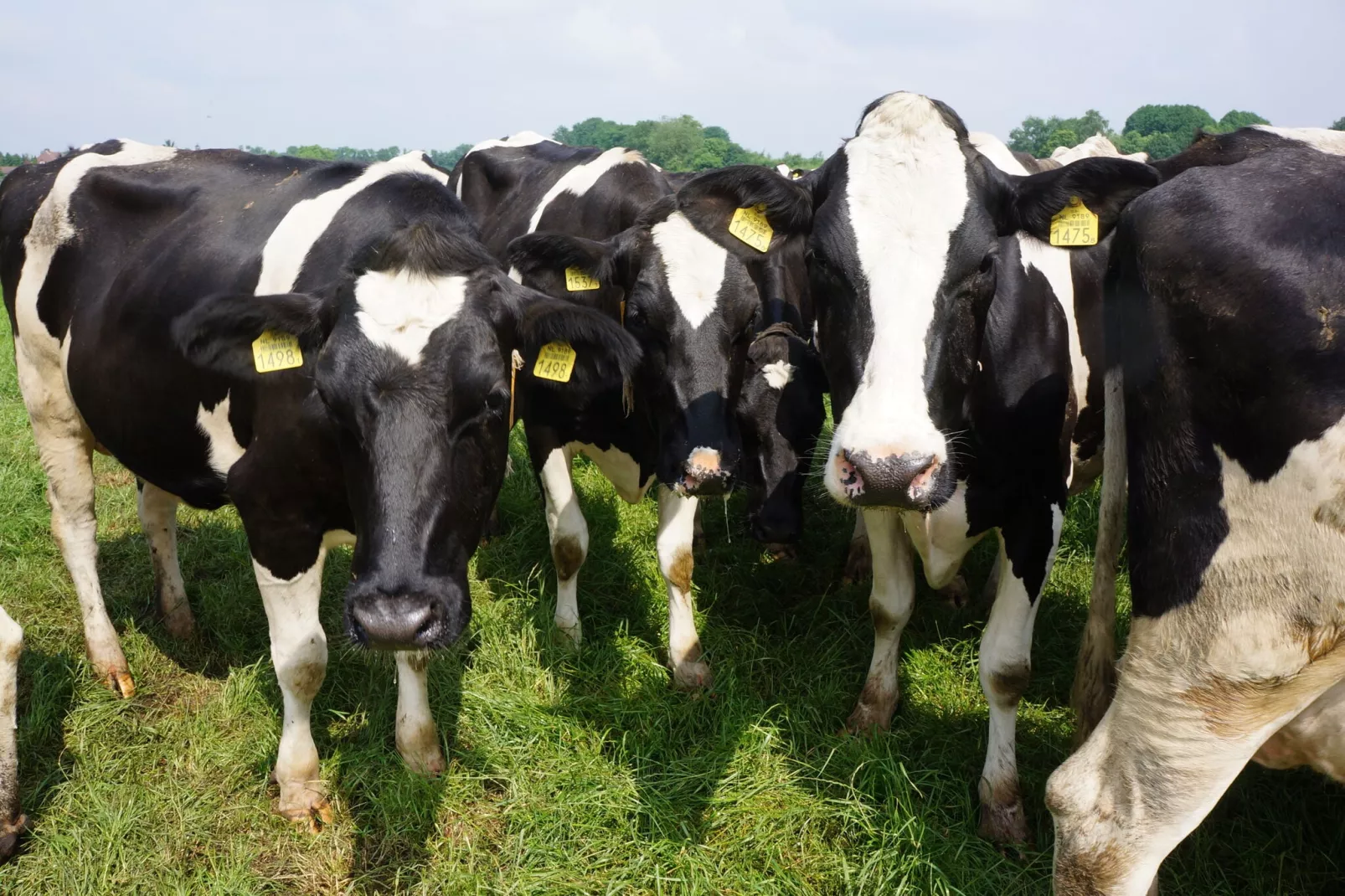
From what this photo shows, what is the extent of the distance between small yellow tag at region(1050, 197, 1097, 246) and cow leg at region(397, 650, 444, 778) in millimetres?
2773

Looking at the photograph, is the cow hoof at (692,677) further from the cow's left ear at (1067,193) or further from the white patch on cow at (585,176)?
the white patch on cow at (585,176)

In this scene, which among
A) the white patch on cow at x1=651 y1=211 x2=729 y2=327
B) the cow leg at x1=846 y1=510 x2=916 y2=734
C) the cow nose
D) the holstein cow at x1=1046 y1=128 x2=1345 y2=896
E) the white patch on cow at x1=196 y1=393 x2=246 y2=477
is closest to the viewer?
the holstein cow at x1=1046 y1=128 x2=1345 y2=896

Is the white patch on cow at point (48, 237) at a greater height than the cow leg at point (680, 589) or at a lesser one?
greater

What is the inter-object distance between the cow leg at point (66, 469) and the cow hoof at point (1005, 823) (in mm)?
3841

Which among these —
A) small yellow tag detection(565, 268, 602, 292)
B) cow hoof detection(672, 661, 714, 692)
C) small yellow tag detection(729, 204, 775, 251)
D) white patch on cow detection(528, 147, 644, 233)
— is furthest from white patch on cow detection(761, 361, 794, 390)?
white patch on cow detection(528, 147, 644, 233)

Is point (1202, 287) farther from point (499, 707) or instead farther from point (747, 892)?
point (499, 707)

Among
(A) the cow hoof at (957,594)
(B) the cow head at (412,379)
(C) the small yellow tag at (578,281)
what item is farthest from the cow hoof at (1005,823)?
(C) the small yellow tag at (578,281)

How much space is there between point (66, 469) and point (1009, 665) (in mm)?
4342

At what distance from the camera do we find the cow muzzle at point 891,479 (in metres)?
2.58

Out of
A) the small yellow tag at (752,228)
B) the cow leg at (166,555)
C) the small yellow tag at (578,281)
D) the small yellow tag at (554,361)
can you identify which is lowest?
the cow leg at (166,555)

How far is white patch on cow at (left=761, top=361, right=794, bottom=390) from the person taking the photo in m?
4.35

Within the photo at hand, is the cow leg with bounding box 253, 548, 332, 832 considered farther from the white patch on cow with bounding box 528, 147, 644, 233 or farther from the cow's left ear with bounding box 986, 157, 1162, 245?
the white patch on cow with bounding box 528, 147, 644, 233

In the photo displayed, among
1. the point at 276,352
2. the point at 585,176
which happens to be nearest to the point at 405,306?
the point at 276,352

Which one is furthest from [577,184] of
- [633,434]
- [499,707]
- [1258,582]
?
[1258,582]
